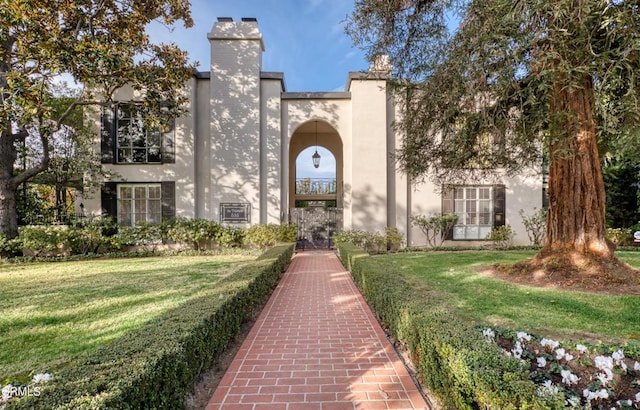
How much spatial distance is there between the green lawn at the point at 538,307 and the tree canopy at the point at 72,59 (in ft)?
34.4

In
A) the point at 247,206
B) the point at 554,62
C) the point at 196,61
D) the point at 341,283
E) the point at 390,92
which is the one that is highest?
the point at 196,61

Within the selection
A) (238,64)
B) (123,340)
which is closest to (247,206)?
(238,64)

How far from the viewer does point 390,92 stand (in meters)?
8.47

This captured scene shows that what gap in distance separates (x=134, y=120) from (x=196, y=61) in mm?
3584

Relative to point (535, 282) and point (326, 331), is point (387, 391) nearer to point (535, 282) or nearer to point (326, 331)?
point (326, 331)

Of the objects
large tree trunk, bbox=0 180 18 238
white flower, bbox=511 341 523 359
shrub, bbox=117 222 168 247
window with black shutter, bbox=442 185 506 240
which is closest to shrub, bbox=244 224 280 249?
shrub, bbox=117 222 168 247

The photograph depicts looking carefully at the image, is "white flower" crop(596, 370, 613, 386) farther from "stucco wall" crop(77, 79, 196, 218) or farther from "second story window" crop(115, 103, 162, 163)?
"second story window" crop(115, 103, 162, 163)

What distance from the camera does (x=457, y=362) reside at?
220 centimetres

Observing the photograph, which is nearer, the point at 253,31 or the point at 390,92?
the point at 390,92

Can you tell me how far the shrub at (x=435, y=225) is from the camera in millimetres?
12961

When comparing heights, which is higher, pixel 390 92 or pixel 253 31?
pixel 253 31

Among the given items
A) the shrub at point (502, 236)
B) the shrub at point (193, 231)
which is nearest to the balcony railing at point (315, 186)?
the shrub at point (193, 231)

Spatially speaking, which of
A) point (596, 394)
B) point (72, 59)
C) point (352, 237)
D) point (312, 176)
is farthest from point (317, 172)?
point (596, 394)

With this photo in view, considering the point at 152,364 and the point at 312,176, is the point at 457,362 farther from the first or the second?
the point at 312,176
